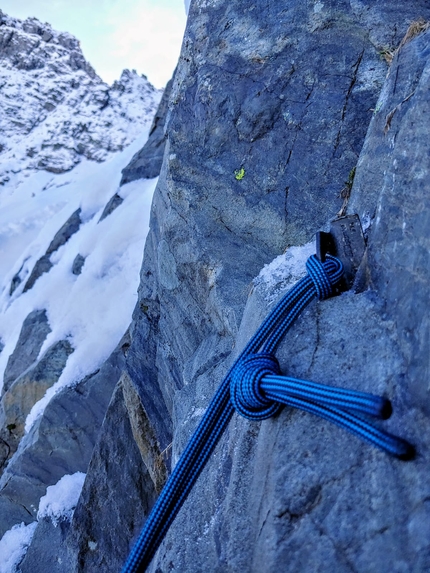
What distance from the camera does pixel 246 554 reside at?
120cm

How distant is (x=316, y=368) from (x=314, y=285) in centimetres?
28

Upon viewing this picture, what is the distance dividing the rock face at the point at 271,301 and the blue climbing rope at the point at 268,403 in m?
A: 0.06

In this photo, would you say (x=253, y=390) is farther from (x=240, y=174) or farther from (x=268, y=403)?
(x=240, y=174)

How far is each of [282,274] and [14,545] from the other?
369 cm

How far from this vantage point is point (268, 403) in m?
1.24

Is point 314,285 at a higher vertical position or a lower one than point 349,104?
lower

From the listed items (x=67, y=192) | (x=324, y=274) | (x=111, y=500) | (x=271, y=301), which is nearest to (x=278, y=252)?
(x=271, y=301)

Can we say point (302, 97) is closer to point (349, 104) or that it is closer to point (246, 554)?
point (349, 104)

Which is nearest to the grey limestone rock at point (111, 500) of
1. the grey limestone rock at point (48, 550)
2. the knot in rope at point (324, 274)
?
the grey limestone rock at point (48, 550)

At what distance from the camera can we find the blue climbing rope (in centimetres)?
102

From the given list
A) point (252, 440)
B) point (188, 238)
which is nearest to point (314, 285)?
point (252, 440)

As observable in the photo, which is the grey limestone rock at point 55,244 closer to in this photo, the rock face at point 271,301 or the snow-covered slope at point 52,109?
the rock face at point 271,301

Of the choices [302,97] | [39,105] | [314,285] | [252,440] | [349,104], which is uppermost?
[39,105]

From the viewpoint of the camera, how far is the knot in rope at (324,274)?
1.42m
